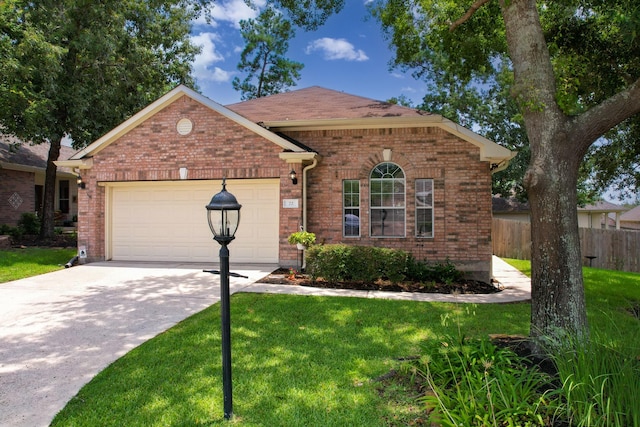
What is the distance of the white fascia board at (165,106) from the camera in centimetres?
1033

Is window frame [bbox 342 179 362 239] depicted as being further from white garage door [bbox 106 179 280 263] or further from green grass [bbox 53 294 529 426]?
green grass [bbox 53 294 529 426]

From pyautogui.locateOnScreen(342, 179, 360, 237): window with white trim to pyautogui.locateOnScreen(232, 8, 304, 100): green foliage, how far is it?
20.2 metres

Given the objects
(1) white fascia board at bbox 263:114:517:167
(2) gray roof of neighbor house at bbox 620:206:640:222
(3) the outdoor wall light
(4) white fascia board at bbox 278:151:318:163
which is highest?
(1) white fascia board at bbox 263:114:517:167

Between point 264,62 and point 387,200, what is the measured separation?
71.5 ft

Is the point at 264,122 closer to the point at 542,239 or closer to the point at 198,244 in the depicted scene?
the point at 198,244

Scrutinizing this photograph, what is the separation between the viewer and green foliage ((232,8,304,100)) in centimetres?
2767

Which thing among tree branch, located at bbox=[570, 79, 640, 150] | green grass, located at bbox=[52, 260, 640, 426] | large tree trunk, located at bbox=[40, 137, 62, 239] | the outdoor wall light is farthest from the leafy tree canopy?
large tree trunk, located at bbox=[40, 137, 62, 239]

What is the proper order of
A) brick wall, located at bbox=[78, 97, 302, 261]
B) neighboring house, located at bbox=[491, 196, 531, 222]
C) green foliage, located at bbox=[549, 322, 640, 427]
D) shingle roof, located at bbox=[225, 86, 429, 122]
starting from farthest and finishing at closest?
neighboring house, located at bbox=[491, 196, 531, 222] < shingle roof, located at bbox=[225, 86, 429, 122] < brick wall, located at bbox=[78, 97, 302, 261] < green foliage, located at bbox=[549, 322, 640, 427]

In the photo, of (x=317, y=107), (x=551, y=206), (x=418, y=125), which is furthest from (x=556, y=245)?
(x=317, y=107)

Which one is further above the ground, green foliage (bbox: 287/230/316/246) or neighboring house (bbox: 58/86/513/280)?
neighboring house (bbox: 58/86/513/280)

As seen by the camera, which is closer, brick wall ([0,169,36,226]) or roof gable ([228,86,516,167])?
roof gable ([228,86,516,167])

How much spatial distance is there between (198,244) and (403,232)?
587 cm

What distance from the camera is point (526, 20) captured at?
4586mm

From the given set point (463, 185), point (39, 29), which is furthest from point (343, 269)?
point (39, 29)
